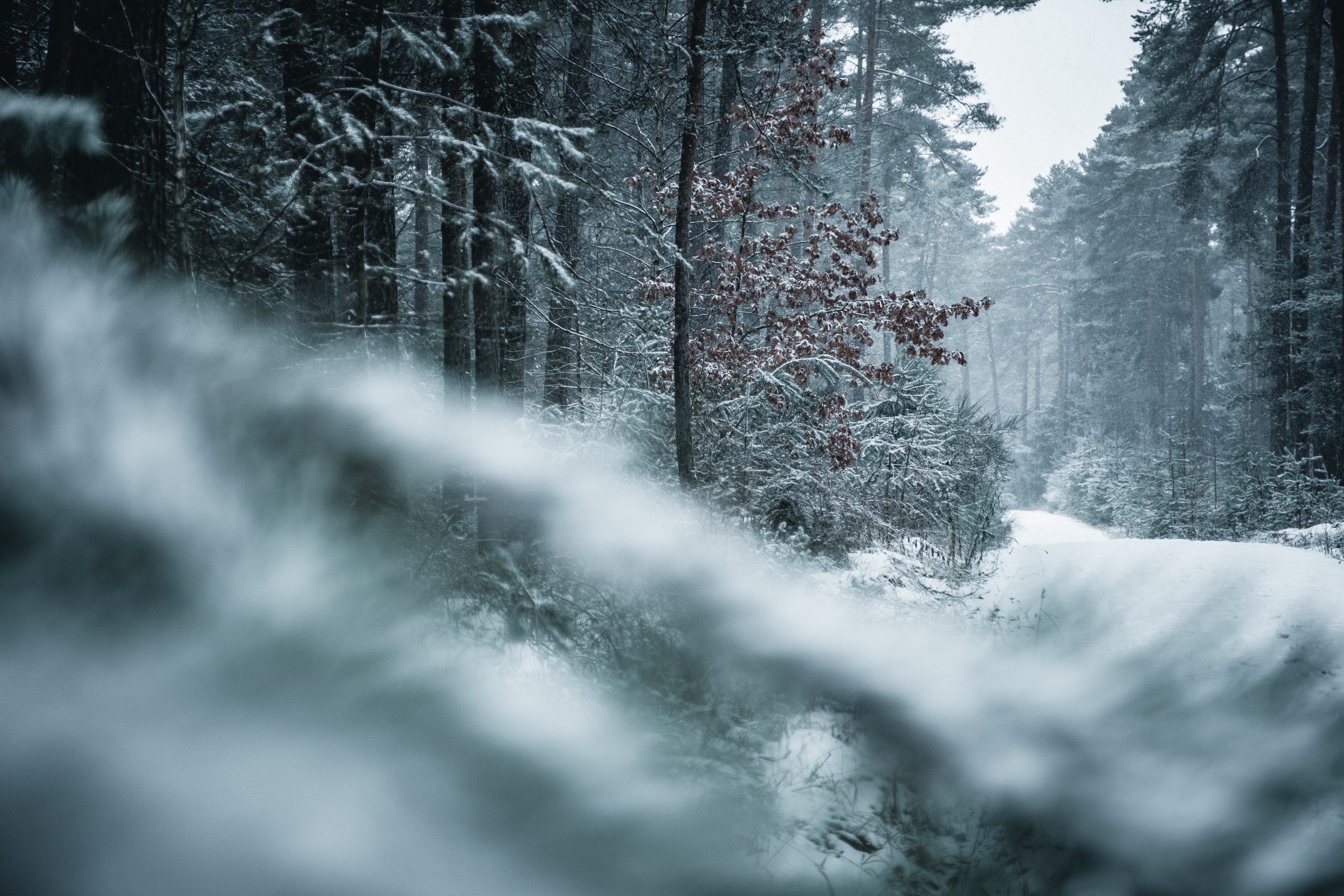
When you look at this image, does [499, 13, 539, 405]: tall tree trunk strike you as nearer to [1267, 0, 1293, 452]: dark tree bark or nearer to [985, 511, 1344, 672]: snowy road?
[985, 511, 1344, 672]: snowy road

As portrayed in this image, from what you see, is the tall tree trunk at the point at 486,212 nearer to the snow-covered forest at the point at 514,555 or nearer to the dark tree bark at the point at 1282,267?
the snow-covered forest at the point at 514,555

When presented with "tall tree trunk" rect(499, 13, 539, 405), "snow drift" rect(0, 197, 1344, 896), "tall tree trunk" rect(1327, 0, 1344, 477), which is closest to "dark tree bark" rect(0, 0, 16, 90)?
"snow drift" rect(0, 197, 1344, 896)

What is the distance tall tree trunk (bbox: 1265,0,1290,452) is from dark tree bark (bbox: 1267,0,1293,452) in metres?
0.01

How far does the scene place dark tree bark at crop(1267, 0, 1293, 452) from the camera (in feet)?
51.1

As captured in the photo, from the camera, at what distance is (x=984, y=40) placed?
21609 millimetres

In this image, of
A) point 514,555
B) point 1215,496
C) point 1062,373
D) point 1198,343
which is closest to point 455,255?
point 514,555

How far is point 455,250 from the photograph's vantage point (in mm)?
6582

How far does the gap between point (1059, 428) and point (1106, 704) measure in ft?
124

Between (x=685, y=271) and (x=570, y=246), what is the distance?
2.97 m

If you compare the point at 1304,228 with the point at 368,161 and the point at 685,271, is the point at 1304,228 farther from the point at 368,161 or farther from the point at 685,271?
the point at 368,161

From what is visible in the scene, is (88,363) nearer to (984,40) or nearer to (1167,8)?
(1167,8)

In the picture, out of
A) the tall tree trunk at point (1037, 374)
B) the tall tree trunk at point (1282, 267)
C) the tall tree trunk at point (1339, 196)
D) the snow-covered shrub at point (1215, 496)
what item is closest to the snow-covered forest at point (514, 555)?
the tall tree trunk at point (1339, 196)

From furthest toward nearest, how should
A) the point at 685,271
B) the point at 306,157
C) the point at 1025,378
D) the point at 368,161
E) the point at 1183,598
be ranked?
the point at 1025,378, the point at 685,271, the point at 368,161, the point at 1183,598, the point at 306,157

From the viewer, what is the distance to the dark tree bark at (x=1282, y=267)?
15.6 metres
